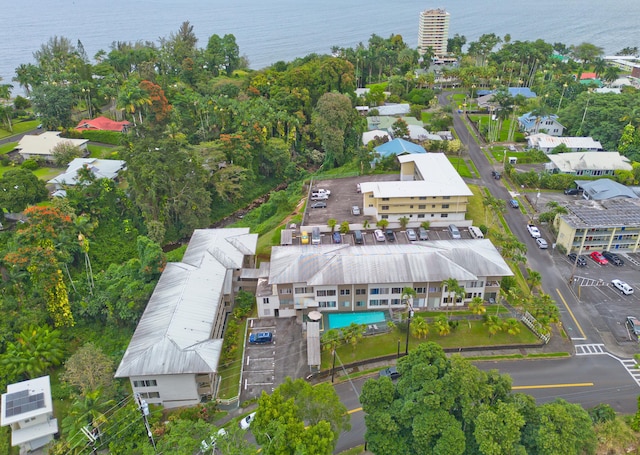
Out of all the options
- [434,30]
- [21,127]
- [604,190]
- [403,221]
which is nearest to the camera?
[403,221]

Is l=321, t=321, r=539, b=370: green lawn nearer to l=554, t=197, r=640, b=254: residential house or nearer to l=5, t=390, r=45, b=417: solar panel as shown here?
l=554, t=197, r=640, b=254: residential house

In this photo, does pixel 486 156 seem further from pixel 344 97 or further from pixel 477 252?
pixel 477 252

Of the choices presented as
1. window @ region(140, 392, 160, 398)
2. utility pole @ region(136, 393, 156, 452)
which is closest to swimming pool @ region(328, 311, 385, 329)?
window @ region(140, 392, 160, 398)

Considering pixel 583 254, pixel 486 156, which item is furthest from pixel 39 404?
pixel 486 156

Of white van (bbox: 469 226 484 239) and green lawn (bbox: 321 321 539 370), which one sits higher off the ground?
white van (bbox: 469 226 484 239)

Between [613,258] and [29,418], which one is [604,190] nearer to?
[613,258]

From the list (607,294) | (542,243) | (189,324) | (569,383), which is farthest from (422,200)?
(189,324)
